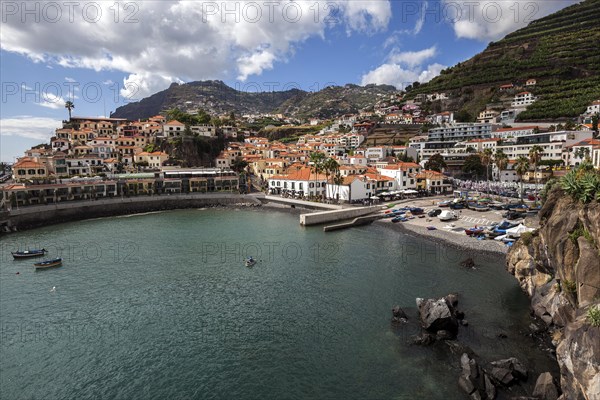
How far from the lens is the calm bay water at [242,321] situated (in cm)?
1825

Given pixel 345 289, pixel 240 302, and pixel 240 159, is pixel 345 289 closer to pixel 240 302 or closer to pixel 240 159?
pixel 240 302

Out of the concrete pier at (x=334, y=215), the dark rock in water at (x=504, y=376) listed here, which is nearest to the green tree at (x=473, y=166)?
the concrete pier at (x=334, y=215)

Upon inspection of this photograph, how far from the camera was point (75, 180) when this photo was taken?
71.1 metres

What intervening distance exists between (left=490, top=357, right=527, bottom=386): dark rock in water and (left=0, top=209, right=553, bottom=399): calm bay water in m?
1.67

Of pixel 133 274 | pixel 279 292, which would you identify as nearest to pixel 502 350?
pixel 279 292

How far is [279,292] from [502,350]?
1686 cm

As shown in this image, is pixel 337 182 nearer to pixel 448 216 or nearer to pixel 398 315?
pixel 448 216

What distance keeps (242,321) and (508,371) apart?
660 inches

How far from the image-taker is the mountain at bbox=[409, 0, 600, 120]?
10731 cm

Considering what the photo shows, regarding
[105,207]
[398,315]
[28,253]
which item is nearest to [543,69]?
[398,315]

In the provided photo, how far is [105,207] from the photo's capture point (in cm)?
6688

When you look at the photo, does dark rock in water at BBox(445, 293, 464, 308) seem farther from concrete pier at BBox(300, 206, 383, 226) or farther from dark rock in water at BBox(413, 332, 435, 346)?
concrete pier at BBox(300, 206, 383, 226)

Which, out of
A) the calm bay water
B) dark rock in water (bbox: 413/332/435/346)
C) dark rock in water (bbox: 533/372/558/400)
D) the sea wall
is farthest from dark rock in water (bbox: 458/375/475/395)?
the sea wall

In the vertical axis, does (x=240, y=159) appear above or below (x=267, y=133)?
below
